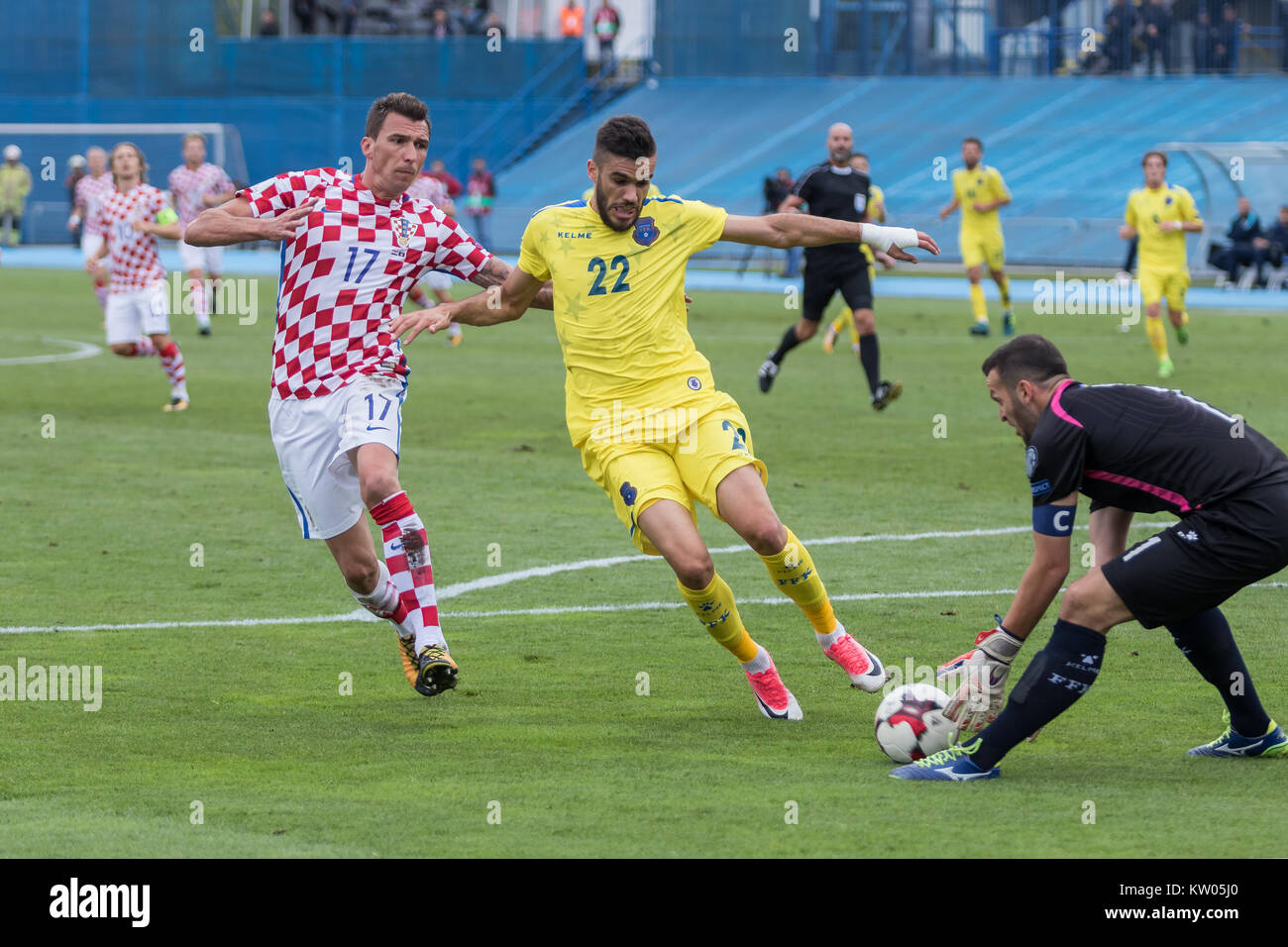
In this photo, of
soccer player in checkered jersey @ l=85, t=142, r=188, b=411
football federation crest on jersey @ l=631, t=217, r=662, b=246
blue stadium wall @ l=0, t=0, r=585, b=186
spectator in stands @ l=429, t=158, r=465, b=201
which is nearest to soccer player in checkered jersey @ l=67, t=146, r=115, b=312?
soccer player in checkered jersey @ l=85, t=142, r=188, b=411

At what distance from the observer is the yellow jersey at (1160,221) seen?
20.0m

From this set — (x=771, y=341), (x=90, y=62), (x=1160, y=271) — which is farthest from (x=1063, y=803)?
(x=90, y=62)

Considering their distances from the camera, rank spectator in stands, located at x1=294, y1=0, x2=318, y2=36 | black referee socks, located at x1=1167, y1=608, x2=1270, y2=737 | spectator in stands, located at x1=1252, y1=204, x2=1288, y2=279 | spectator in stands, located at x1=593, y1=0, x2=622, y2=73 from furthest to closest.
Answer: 1. spectator in stands, located at x1=294, y1=0, x2=318, y2=36
2. spectator in stands, located at x1=593, y1=0, x2=622, y2=73
3. spectator in stands, located at x1=1252, y1=204, x2=1288, y2=279
4. black referee socks, located at x1=1167, y1=608, x2=1270, y2=737

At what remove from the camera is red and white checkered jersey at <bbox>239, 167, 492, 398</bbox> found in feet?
25.1

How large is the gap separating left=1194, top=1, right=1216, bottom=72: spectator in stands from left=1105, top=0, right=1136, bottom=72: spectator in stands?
4.68 ft

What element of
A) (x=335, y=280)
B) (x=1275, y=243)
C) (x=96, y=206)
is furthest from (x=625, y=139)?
(x=1275, y=243)

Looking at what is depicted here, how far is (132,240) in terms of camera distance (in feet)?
55.8

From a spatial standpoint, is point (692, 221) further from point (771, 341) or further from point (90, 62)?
point (90, 62)

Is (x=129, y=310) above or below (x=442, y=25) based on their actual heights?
below

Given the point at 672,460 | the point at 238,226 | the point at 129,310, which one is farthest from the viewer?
the point at 129,310

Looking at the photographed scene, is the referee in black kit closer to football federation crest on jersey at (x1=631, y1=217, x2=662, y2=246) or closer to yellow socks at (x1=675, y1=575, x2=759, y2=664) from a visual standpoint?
football federation crest on jersey at (x1=631, y1=217, x2=662, y2=246)

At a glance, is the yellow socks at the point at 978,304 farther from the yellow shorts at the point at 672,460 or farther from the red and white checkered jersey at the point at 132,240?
the yellow shorts at the point at 672,460

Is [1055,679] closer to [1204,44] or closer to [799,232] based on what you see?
[799,232]

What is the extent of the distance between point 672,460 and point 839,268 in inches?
408
